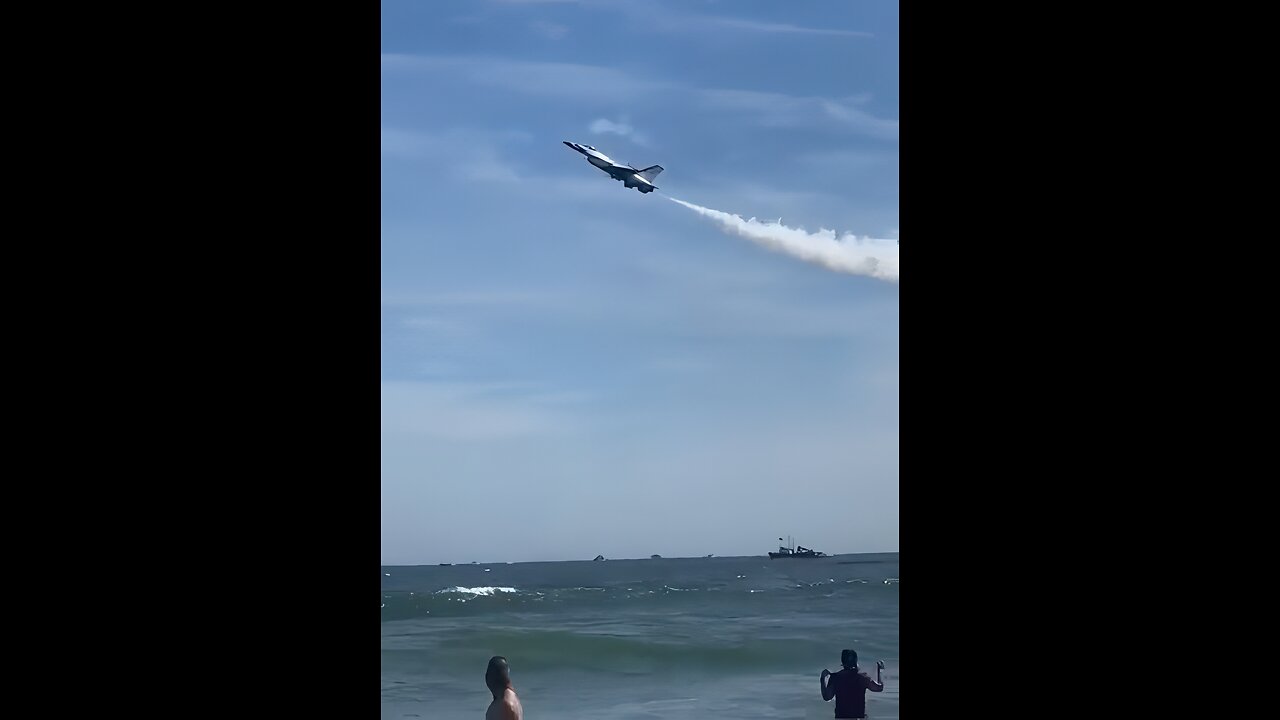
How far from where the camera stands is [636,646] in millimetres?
17359

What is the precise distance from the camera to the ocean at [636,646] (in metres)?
13.1

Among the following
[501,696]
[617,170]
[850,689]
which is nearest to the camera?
[501,696]

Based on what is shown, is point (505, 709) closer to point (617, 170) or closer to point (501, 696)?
point (501, 696)

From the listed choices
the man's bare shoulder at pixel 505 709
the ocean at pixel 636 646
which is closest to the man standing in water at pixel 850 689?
the man's bare shoulder at pixel 505 709

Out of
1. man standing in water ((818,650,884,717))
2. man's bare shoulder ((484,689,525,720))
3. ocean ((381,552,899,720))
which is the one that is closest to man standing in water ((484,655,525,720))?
man's bare shoulder ((484,689,525,720))

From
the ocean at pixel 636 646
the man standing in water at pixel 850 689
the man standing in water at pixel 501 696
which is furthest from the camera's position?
the ocean at pixel 636 646

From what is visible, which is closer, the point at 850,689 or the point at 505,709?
the point at 505,709

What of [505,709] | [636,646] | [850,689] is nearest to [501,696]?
[505,709]

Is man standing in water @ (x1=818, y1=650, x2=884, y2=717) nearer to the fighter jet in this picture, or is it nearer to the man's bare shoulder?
the man's bare shoulder

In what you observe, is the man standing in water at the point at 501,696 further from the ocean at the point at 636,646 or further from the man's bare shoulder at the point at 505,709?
the ocean at the point at 636,646
